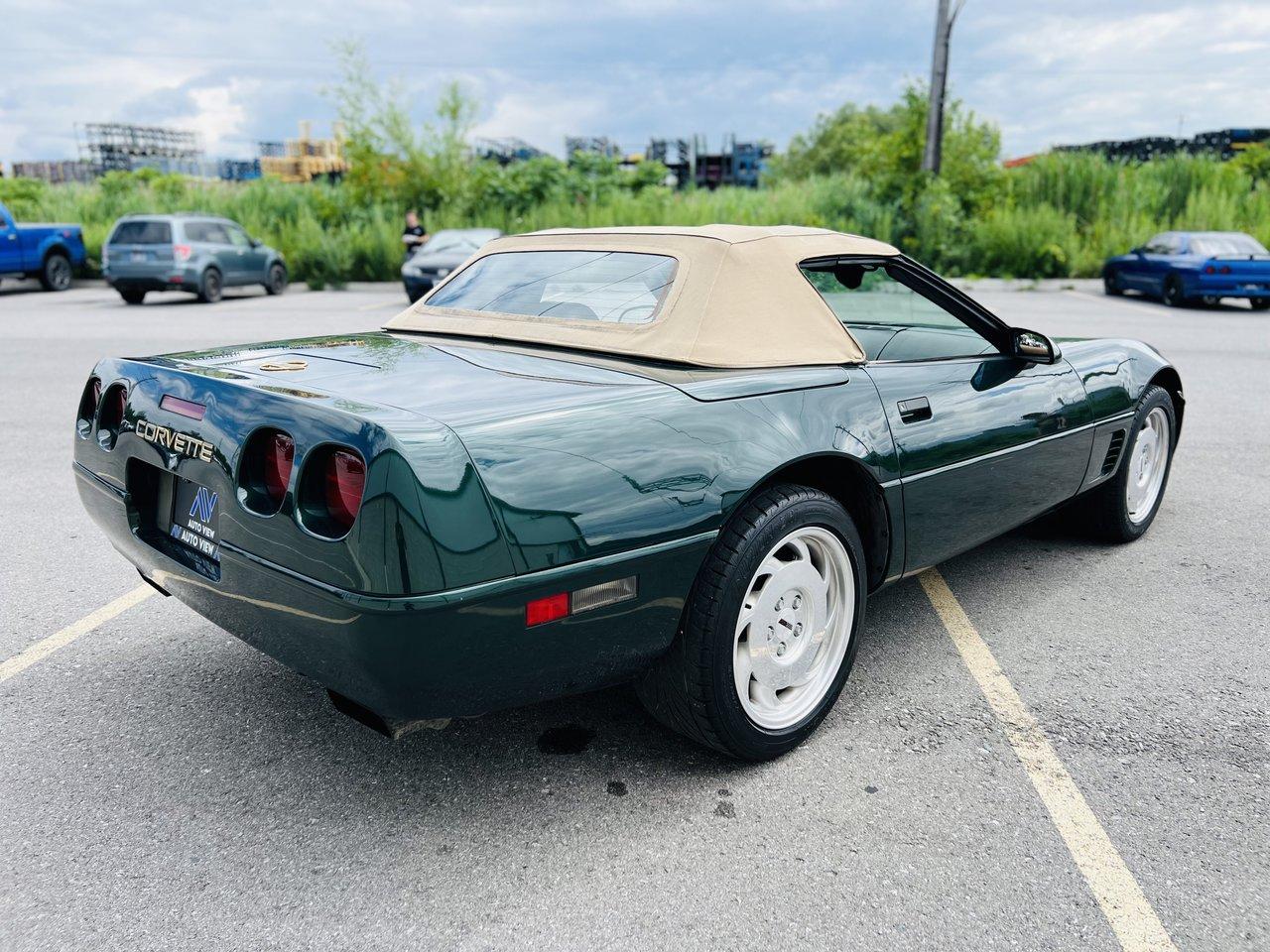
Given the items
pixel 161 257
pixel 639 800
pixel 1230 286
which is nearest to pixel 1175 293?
pixel 1230 286

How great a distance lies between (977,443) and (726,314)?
3.31 feet

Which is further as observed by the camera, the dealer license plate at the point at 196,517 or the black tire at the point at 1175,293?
the black tire at the point at 1175,293

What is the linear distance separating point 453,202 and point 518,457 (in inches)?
1025

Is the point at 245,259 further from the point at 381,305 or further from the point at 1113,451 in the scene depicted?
the point at 1113,451

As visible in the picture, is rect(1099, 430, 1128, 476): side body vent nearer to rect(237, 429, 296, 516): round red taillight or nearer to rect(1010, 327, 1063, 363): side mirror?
rect(1010, 327, 1063, 363): side mirror

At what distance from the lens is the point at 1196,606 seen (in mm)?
3873

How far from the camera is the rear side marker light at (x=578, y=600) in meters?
2.16

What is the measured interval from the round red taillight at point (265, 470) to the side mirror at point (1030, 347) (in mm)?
2535

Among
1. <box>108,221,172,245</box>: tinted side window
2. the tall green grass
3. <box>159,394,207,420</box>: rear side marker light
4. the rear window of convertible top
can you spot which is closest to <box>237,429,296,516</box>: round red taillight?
<box>159,394,207,420</box>: rear side marker light

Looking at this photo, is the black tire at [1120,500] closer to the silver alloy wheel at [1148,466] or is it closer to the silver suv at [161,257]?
the silver alloy wheel at [1148,466]

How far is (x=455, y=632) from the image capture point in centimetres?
207

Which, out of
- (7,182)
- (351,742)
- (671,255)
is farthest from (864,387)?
(7,182)

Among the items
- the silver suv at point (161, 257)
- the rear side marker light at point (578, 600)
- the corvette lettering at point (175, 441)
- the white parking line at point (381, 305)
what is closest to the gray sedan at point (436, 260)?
the white parking line at point (381, 305)

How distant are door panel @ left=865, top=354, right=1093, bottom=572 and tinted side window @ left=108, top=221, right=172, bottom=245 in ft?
58.6
